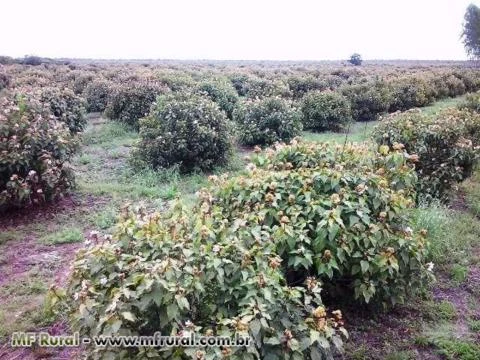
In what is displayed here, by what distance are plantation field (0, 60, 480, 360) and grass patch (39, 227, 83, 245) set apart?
2cm

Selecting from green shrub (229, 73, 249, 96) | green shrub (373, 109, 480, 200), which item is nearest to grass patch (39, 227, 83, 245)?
green shrub (373, 109, 480, 200)

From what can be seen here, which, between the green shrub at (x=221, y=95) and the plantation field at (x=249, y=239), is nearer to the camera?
the plantation field at (x=249, y=239)

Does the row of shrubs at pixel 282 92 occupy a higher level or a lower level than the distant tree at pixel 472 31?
lower

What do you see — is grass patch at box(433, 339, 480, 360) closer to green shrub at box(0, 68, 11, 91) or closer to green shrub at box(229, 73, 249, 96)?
green shrub at box(229, 73, 249, 96)

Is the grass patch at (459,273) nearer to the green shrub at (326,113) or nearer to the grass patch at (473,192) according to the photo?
the grass patch at (473,192)

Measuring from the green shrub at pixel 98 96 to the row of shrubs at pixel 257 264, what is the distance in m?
12.3

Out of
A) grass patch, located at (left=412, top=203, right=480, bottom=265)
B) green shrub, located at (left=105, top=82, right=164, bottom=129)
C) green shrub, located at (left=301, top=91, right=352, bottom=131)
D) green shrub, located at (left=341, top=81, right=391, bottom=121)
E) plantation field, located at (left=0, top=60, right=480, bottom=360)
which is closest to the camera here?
plantation field, located at (left=0, top=60, right=480, bottom=360)

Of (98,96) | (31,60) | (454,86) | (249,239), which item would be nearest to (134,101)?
(98,96)

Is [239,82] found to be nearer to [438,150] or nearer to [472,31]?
A: [438,150]

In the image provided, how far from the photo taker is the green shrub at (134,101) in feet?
38.2

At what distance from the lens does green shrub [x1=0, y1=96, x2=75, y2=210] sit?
5.12 meters

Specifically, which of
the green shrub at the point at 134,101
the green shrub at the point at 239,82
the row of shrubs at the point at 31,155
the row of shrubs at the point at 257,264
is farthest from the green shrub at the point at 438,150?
the green shrub at the point at 239,82

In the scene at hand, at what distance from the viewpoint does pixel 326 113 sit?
12055mm

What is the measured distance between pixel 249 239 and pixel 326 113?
990 centimetres
